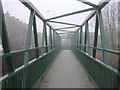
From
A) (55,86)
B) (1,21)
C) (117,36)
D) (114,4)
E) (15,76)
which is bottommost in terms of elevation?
(55,86)

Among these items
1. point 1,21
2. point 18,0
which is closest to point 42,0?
point 18,0

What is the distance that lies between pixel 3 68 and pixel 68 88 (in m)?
1.92

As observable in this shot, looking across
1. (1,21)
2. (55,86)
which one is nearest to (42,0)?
(1,21)

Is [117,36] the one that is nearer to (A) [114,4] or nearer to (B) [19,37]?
(A) [114,4]

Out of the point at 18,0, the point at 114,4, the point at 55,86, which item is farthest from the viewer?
the point at 55,86

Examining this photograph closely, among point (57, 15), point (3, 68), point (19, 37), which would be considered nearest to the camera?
point (3, 68)

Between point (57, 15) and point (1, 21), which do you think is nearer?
point (1, 21)

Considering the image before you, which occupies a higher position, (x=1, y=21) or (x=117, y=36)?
(x=1, y=21)

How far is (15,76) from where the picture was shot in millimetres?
2414

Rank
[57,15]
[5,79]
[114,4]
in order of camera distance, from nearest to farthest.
Answer: [5,79] < [114,4] < [57,15]

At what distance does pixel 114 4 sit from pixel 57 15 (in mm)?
3186

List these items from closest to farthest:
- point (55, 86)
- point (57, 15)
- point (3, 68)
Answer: point (3, 68) < point (55, 86) < point (57, 15)

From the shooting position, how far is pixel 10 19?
2.49 metres

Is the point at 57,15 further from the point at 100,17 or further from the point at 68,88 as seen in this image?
the point at 68,88
